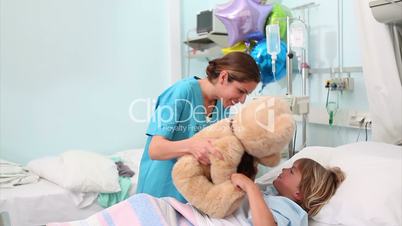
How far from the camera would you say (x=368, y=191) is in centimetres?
135

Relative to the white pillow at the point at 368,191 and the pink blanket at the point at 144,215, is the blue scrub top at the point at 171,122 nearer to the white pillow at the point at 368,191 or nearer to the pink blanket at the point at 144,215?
the pink blanket at the point at 144,215

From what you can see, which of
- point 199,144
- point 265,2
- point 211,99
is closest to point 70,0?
point 265,2

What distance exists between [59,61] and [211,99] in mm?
1820

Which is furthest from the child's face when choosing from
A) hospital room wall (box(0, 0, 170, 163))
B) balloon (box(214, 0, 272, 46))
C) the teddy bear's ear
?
hospital room wall (box(0, 0, 170, 163))

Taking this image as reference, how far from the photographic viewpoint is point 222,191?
1.20 m

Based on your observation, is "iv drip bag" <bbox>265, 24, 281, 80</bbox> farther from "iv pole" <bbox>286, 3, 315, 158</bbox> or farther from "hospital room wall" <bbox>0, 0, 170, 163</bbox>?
"hospital room wall" <bbox>0, 0, 170, 163</bbox>

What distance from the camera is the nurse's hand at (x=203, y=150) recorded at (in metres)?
1.17

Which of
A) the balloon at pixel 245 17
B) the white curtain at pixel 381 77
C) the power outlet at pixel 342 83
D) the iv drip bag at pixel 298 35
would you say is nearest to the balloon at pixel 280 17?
the balloon at pixel 245 17

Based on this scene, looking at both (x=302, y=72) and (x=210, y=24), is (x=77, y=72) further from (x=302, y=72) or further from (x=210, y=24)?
(x=302, y=72)

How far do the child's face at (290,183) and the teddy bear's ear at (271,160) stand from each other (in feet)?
0.88

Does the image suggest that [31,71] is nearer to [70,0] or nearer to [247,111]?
[70,0]

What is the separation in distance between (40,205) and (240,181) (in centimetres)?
142

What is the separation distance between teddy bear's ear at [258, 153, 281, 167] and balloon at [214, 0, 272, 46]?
138 cm

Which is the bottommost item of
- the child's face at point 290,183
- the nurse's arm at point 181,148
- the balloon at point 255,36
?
the child's face at point 290,183
